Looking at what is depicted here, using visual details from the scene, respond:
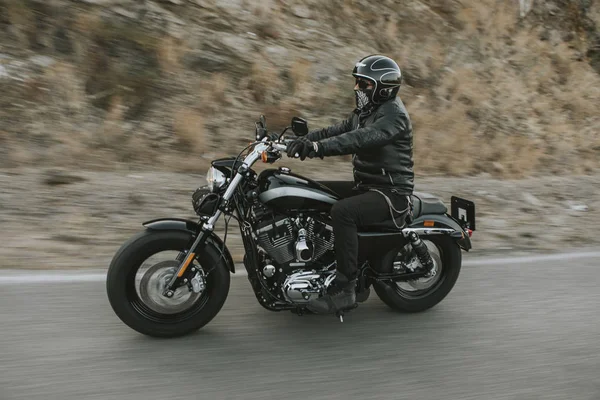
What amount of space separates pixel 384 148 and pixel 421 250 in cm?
79

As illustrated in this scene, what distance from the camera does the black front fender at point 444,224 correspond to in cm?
471

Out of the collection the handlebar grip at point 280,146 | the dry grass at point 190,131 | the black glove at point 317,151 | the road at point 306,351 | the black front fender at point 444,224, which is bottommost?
the dry grass at point 190,131

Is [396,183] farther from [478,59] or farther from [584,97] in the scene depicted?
[584,97]

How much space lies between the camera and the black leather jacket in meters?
4.32

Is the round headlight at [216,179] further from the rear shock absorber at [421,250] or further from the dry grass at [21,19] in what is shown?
the dry grass at [21,19]

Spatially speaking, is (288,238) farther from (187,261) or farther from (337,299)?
(187,261)

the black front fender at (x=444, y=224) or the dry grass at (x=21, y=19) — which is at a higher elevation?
the black front fender at (x=444, y=224)

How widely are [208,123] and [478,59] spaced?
24.7 feet

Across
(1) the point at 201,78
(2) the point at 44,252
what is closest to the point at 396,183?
(2) the point at 44,252

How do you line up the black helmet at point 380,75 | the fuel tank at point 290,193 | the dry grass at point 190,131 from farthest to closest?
the dry grass at point 190,131, the black helmet at point 380,75, the fuel tank at point 290,193

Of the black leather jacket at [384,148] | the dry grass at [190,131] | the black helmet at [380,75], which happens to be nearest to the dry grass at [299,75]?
the dry grass at [190,131]

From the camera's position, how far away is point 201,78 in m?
10.4

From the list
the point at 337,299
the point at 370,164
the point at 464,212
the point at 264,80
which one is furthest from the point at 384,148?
the point at 264,80

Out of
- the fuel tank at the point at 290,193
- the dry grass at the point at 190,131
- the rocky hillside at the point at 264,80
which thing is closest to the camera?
the fuel tank at the point at 290,193
